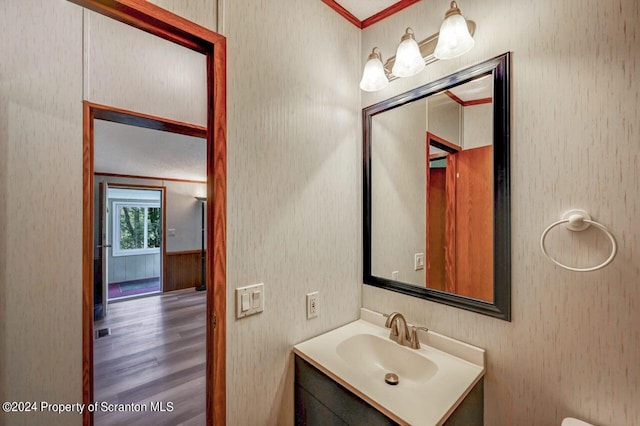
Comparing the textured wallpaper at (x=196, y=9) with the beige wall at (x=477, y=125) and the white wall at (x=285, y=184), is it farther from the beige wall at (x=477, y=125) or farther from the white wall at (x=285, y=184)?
the beige wall at (x=477, y=125)

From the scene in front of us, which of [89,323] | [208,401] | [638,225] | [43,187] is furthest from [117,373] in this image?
[638,225]

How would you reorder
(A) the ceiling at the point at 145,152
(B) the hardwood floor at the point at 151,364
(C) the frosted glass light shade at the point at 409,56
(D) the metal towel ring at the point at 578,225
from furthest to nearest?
1. (A) the ceiling at the point at 145,152
2. (B) the hardwood floor at the point at 151,364
3. (C) the frosted glass light shade at the point at 409,56
4. (D) the metal towel ring at the point at 578,225

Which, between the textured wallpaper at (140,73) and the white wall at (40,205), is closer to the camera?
the white wall at (40,205)

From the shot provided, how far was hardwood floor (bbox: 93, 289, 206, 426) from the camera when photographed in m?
1.86

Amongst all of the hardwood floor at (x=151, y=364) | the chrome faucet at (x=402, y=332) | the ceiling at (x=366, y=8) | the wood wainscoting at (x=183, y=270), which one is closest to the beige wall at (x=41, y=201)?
the hardwood floor at (x=151, y=364)

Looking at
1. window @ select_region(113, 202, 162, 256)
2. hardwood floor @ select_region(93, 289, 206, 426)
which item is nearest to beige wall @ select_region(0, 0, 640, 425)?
hardwood floor @ select_region(93, 289, 206, 426)

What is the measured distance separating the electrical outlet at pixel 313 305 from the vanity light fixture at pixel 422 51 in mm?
Answer: 1041

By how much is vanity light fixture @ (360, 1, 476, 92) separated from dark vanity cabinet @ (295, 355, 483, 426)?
125cm

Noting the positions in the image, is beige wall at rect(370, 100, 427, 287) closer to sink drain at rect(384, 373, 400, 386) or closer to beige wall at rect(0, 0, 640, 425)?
beige wall at rect(0, 0, 640, 425)

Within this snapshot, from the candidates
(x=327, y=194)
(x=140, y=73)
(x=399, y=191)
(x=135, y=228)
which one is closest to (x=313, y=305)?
(x=327, y=194)

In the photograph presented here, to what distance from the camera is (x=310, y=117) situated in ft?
3.93

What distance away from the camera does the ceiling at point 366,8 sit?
125 cm

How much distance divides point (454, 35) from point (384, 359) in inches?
54.5

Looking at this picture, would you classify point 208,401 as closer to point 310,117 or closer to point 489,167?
point 310,117
